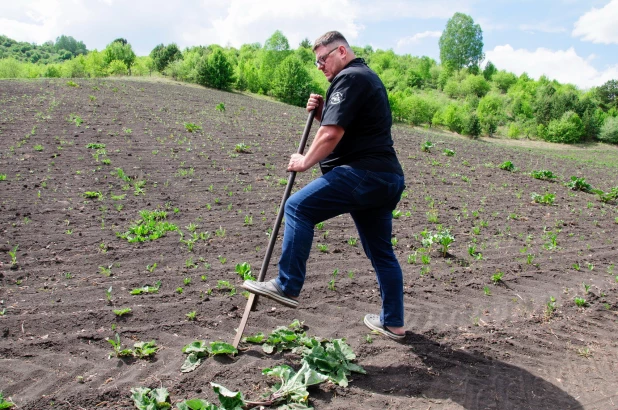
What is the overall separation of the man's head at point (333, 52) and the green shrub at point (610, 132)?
49.6 m

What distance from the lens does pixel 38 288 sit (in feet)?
14.9

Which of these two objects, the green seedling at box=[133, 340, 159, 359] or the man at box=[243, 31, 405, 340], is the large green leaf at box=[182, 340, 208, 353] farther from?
the man at box=[243, 31, 405, 340]

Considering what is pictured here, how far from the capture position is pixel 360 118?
3.46m

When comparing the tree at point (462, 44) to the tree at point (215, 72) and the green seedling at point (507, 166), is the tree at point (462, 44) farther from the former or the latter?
the green seedling at point (507, 166)

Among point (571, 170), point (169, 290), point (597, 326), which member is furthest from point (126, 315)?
point (571, 170)

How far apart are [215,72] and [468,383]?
33.5 m

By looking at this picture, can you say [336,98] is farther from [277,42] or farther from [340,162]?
[277,42]

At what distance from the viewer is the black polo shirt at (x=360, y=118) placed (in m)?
3.31

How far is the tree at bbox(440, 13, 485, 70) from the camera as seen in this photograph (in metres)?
84.2

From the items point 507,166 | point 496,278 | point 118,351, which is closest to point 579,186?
point 507,166

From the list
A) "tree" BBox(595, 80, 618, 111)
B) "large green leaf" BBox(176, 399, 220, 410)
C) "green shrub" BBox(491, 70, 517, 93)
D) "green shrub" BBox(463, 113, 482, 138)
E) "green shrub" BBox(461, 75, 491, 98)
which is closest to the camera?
"large green leaf" BBox(176, 399, 220, 410)

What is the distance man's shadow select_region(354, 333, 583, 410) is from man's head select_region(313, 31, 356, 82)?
222 centimetres

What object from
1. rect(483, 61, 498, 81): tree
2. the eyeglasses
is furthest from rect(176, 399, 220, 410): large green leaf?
rect(483, 61, 498, 81): tree

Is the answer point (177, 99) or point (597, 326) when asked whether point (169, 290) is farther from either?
point (177, 99)
